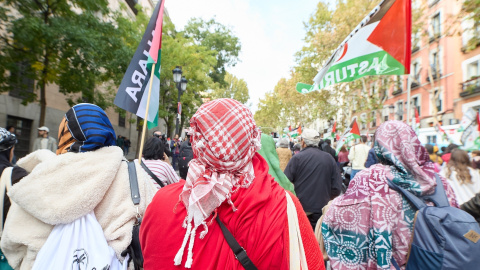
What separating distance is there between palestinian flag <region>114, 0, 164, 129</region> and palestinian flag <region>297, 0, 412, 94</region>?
2.37 m

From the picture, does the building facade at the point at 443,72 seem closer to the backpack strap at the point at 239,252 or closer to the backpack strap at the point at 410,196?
the backpack strap at the point at 410,196

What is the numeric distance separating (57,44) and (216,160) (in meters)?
10.2

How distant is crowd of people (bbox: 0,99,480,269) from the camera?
132cm

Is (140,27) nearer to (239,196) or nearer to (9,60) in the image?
(9,60)

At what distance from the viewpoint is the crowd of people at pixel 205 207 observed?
1322 millimetres

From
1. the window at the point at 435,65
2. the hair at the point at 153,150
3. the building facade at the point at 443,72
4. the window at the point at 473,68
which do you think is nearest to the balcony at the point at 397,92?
the building facade at the point at 443,72

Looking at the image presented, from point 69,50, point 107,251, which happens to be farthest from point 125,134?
point 107,251

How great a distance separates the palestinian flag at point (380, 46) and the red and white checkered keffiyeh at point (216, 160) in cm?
281

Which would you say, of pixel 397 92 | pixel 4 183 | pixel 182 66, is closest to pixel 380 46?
pixel 4 183

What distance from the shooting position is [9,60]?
876 cm

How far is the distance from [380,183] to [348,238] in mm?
472

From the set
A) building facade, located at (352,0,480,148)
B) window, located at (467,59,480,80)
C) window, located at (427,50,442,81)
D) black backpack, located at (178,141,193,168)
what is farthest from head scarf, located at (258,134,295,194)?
window, located at (427,50,442,81)

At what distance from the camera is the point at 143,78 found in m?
3.76

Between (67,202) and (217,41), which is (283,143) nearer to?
(67,202)
